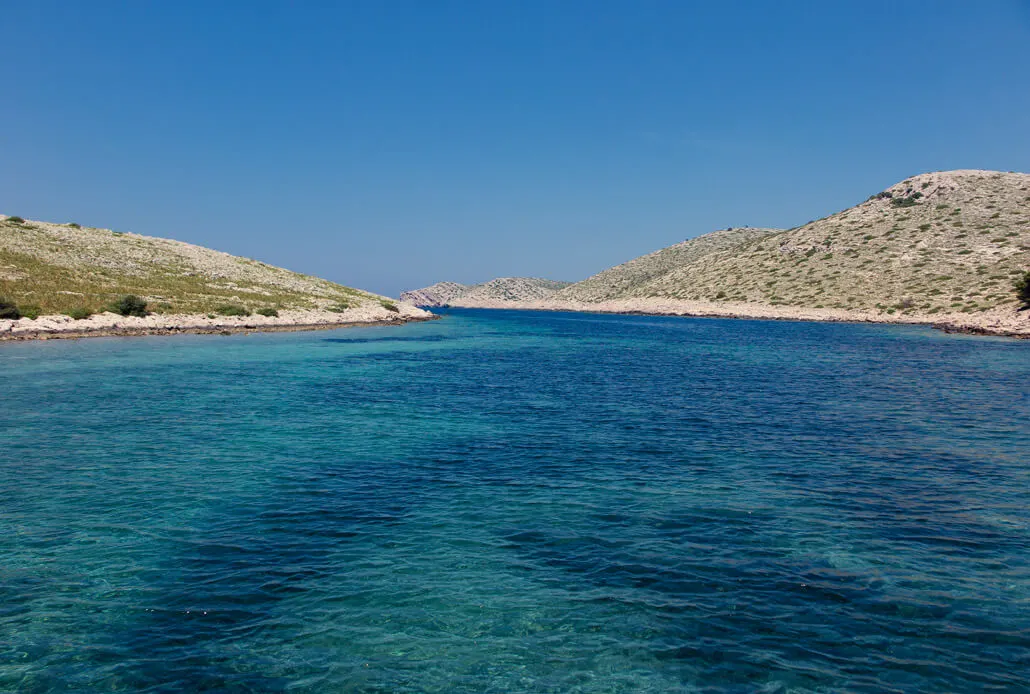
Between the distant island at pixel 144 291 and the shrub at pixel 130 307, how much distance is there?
0.10m

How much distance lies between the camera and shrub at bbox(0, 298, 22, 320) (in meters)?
56.3

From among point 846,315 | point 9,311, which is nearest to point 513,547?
point 9,311

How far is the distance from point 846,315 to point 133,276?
115 metres

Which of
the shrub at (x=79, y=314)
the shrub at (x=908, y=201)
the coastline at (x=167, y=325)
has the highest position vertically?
the shrub at (x=908, y=201)

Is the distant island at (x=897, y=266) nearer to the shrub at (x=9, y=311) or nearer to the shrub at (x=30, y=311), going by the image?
the shrub at (x=30, y=311)

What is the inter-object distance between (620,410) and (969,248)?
395 feet

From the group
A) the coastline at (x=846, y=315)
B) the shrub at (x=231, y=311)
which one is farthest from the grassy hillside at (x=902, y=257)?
the shrub at (x=231, y=311)

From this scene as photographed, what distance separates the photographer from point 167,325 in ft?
218

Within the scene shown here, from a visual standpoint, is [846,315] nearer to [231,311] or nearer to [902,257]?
[902,257]

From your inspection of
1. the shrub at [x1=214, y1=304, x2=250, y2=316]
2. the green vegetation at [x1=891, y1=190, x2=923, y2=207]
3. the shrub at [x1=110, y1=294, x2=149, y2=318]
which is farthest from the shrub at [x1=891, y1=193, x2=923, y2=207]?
the shrub at [x1=110, y1=294, x2=149, y2=318]

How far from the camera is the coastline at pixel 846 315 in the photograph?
70938 mm

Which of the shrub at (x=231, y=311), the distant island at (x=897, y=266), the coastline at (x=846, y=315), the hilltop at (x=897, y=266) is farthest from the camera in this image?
the hilltop at (x=897, y=266)

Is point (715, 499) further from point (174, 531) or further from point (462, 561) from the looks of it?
point (174, 531)

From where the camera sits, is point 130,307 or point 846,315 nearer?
point 130,307
